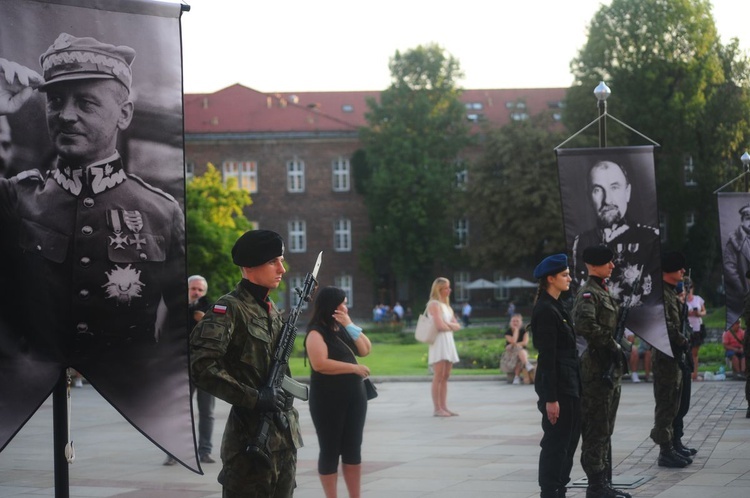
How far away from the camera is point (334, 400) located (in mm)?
9031

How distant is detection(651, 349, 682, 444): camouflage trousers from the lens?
11492 mm

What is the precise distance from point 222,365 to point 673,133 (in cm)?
5617

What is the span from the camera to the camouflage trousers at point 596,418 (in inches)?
374

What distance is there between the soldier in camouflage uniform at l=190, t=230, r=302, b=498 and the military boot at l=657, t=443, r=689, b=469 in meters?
6.57

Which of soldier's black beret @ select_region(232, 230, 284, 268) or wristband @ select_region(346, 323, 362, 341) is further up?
soldier's black beret @ select_region(232, 230, 284, 268)

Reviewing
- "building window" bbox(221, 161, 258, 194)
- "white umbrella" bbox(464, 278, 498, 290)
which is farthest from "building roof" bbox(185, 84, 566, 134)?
"white umbrella" bbox(464, 278, 498, 290)

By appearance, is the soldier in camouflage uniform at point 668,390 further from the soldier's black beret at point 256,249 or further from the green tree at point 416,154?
the green tree at point 416,154

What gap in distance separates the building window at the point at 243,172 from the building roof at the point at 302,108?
2.24 metres

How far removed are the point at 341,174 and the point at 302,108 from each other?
5.44 m

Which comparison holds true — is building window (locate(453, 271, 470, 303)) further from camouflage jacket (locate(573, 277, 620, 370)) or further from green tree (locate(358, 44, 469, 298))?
camouflage jacket (locate(573, 277, 620, 370))

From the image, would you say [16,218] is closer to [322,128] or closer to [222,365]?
[222,365]

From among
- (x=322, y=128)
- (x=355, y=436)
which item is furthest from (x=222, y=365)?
(x=322, y=128)

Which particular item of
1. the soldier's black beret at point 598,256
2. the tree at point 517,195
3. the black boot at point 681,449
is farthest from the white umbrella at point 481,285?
the soldier's black beret at point 598,256

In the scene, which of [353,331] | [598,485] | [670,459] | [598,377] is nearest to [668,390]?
[670,459]
